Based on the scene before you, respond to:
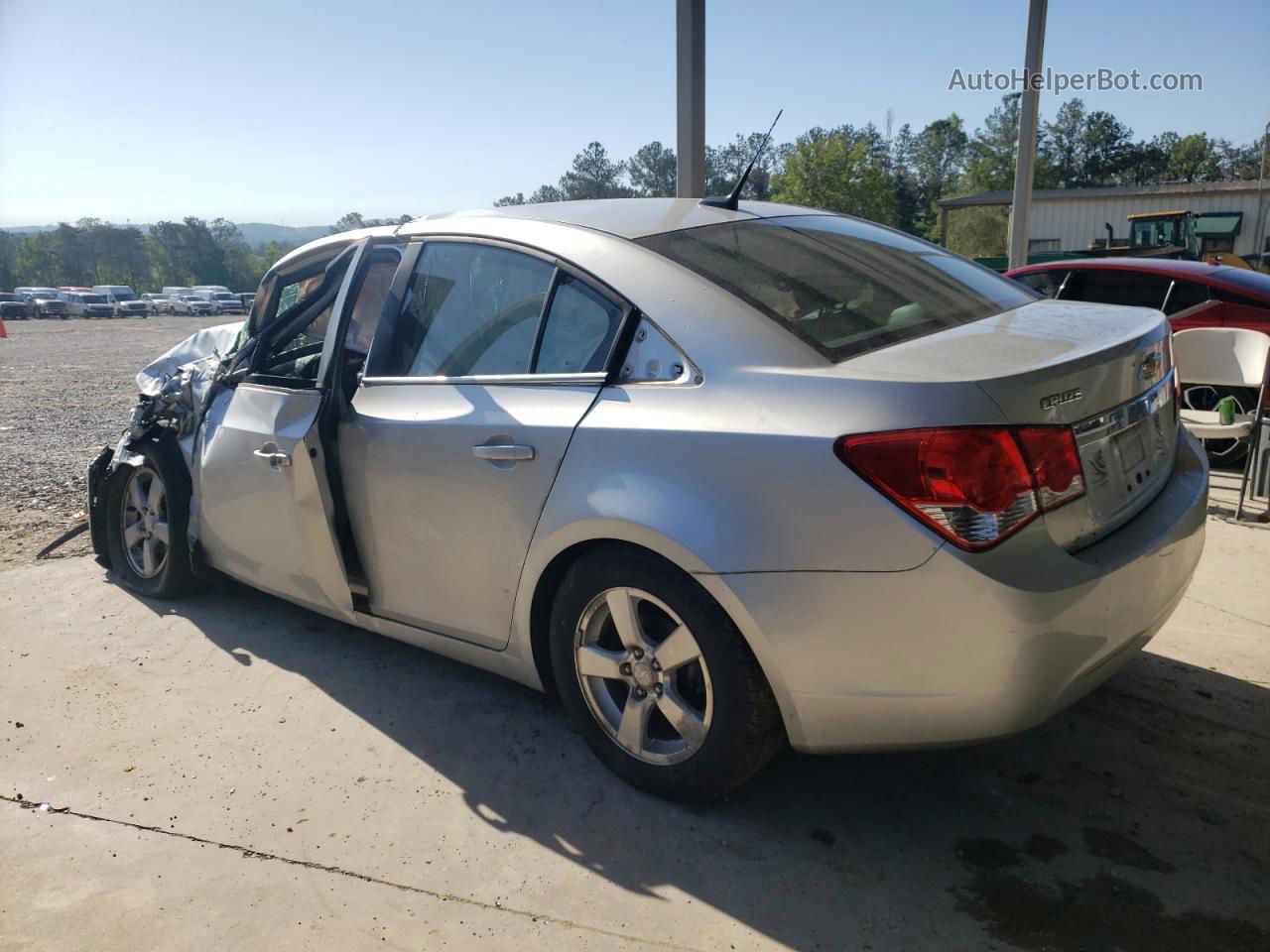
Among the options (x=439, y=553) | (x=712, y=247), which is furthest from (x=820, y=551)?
(x=439, y=553)

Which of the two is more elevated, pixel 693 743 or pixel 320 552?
pixel 320 552

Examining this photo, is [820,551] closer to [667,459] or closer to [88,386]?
[667,459]

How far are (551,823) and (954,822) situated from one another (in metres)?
1.10

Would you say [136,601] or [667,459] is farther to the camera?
[136,601]

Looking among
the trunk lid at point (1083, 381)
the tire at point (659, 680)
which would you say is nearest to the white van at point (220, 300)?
the tire at point (659, 680)

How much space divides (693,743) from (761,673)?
Result: 33cm

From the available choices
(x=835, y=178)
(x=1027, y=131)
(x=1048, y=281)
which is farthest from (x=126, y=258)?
(x=1048, y=281)

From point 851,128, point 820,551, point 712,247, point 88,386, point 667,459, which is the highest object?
point 851,128

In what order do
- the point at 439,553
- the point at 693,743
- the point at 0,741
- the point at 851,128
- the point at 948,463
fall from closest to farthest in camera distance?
the point at 948,463
the point at 693,743
the point at 439,553
the point at 0,741
the point at 851,128

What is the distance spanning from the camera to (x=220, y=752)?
3.22 m

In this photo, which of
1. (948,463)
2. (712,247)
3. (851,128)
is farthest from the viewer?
(851,128)

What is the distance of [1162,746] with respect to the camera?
2955mm

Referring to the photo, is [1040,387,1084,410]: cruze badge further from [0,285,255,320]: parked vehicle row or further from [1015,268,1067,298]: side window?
[0,285,255,320]: parked vehicle row

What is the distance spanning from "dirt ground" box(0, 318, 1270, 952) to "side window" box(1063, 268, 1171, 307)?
447 cm
